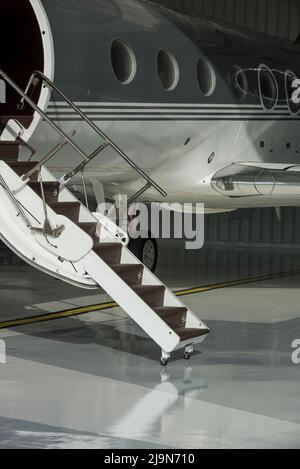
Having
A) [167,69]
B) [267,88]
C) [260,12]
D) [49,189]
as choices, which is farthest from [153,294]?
[260,12]

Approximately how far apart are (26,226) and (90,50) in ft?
12.0

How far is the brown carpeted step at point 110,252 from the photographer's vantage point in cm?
1031

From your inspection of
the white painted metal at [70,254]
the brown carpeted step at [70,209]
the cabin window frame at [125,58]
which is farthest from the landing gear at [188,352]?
the cabin window frame at [125,58]

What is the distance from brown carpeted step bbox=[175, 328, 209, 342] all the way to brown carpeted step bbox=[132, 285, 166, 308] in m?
0.43

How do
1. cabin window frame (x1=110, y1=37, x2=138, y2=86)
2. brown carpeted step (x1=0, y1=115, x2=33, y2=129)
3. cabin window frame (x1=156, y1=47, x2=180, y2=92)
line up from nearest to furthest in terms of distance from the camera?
brown carpeted step (x1=0, y1=115, x2=33, y2=129)
cabin window frame (x1=110, y1=37, x2=138, y2=86)
cabin window frame (x1=156, y1=47, x2=180, y2=92)

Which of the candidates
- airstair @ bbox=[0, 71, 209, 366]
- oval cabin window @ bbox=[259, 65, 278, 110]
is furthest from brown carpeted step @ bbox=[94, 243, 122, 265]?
oval cabin window @ bbox=[259, 65, 278, 110]

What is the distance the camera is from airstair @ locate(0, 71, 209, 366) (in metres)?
9.76

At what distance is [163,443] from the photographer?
6867mm

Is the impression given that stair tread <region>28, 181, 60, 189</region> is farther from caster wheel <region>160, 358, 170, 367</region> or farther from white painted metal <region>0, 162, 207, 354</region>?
caster wheel <region>160, 358, 170, 367</region>

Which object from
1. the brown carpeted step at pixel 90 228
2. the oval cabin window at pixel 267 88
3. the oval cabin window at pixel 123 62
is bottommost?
the brown carpeted step at pixel 90 228

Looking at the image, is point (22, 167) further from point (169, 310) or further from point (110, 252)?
point (169, 310)

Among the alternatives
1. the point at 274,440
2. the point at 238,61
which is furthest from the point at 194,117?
the point at 274,440

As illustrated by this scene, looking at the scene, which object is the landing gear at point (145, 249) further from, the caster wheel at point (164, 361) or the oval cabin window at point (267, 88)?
the caster wheel at point (164, 361)

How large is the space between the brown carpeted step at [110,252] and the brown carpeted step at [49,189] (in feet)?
2.55
